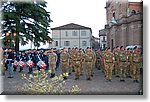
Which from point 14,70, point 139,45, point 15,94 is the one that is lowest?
point 15,94

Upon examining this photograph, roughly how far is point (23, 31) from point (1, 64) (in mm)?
672

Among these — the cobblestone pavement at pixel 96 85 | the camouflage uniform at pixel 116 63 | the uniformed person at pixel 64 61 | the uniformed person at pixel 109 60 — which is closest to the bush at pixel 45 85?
the cobblestone pavement at pixel 96 85

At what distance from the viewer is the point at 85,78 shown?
5.23 metres

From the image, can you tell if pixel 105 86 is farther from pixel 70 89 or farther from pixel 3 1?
pixel 3 1

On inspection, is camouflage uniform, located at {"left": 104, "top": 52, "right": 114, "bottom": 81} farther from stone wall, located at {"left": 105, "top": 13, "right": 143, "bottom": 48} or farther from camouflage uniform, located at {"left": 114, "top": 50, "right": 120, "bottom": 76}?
stone wall, located at {"left": 105, "top": 13, "right": 143, "bottom": 48}

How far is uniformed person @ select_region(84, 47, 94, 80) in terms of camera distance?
5234 mm

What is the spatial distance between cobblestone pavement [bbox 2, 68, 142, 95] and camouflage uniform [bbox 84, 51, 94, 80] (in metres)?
0.12

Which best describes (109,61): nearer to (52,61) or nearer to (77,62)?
(77,62)

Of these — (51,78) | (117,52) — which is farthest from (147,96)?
(51,78)

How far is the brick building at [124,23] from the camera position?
4802 mm

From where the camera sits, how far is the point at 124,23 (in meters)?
5.84

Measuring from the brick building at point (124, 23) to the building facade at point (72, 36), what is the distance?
0.42 metres

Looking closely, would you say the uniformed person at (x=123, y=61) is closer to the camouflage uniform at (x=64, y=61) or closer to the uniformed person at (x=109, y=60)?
the uniformed person at (x=109, y=60)

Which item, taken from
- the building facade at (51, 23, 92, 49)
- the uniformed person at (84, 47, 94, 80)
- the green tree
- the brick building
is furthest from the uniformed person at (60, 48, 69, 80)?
the brick building
